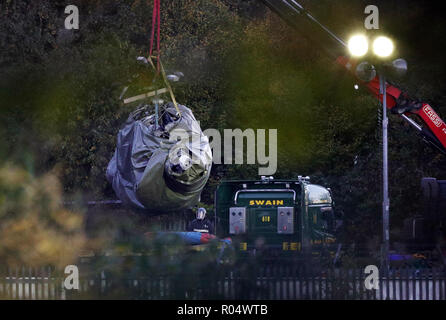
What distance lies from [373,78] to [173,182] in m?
8.99

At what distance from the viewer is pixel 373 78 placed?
18.3 meters

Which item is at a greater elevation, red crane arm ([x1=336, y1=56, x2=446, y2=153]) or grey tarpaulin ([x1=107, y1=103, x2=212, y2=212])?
red crane arm ([x1=336, y1=56, x2=446, y2=153])

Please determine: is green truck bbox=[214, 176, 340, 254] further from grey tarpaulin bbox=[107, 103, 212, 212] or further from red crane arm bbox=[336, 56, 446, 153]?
grey tarpaulin bbox=[107, 103, 212, 212]

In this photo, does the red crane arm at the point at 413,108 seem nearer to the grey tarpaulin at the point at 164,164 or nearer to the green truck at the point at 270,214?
the green truck at the point at 270,214

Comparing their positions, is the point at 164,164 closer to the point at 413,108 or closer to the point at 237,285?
the point at 237,285

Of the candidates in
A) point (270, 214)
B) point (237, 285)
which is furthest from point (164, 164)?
point (270, 214)

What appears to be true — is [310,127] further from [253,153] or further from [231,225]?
[231,225]

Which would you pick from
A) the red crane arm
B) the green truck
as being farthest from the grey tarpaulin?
the red crane arm

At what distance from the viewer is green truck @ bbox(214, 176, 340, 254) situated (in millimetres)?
18547

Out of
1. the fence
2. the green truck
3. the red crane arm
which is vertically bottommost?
the fence

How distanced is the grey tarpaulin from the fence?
1.26 m

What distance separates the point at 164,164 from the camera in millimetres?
10562

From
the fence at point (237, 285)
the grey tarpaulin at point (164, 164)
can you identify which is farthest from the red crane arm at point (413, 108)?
the grey tarpaulin at point (164, 164)

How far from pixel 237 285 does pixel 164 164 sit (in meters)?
2.26
